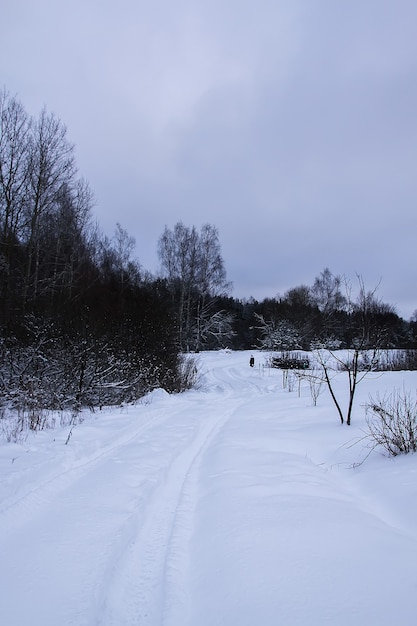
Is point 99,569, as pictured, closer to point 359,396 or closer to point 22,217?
point 359,396

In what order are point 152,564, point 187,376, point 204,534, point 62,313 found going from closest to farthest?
1. point 152,564
2. point 204,534
3. point 62,313
4. point 187,376

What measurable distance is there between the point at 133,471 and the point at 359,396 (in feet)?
27.9

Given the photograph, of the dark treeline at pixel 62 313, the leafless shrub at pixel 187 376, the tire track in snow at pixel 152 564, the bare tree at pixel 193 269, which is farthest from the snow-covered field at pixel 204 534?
the bare tree at pixel 193 269

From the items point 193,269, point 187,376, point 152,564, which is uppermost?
point 193,269

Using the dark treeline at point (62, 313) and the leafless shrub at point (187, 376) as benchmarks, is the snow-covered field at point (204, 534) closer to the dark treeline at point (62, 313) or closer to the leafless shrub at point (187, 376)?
the dark treeline at point (62, 313)

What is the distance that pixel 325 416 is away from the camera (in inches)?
311

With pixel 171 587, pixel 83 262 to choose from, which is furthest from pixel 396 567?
pixel 83 262

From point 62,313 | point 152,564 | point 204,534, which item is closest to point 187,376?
point 62,313

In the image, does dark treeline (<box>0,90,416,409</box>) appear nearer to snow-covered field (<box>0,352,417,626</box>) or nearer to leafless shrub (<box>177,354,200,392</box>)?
leafless shrub (<box>177,354,200,392</box>)

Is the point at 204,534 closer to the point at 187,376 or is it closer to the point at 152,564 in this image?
the point at 152,564

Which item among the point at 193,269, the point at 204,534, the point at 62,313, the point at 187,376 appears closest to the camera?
the point at 204,534

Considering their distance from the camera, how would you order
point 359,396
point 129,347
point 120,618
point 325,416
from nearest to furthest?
point 120,618, point 325,416, point 359,396, point 129,347

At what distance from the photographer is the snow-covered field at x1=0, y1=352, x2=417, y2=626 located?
6.30 ft

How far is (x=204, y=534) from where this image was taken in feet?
9.21
